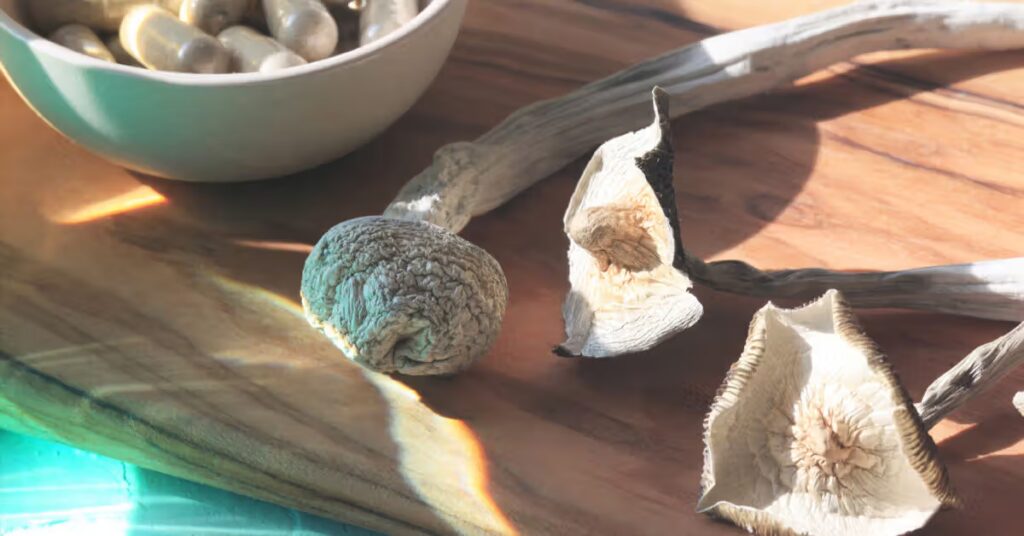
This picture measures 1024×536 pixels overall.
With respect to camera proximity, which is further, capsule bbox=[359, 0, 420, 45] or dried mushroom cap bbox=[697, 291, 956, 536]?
capsule bbox=[359, 0, 420, 45]

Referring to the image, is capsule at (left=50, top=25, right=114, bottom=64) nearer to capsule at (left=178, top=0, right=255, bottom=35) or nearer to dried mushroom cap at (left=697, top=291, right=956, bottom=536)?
capsule at (left=178, top=0, right=255, bottom=35)

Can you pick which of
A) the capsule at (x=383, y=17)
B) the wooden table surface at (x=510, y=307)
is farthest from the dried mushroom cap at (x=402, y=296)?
the capsule at (x=383, y=17)

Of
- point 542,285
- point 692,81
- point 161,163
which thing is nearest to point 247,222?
point 161,163

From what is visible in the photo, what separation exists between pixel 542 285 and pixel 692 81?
19 centimetres

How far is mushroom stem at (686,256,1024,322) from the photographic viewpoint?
2.26 ft

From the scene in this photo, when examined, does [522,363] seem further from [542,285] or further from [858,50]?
[858,50]

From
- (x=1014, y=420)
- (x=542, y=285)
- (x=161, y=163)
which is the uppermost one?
(x=161, y=163)

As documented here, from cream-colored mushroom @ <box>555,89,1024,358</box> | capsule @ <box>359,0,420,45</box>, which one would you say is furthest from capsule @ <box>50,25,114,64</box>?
cream-colored mushroom @ <box>555,89,1024,358</box>

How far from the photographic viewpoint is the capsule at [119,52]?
771 millimetres

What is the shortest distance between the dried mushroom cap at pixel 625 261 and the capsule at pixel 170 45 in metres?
0.22

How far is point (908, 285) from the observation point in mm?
701

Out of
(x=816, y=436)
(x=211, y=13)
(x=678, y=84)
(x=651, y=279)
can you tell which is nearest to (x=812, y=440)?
(x=816, y=436)

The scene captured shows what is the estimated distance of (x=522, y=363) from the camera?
0.70 metres

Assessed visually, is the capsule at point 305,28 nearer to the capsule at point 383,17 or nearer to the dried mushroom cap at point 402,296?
the capsule at point 383,17
